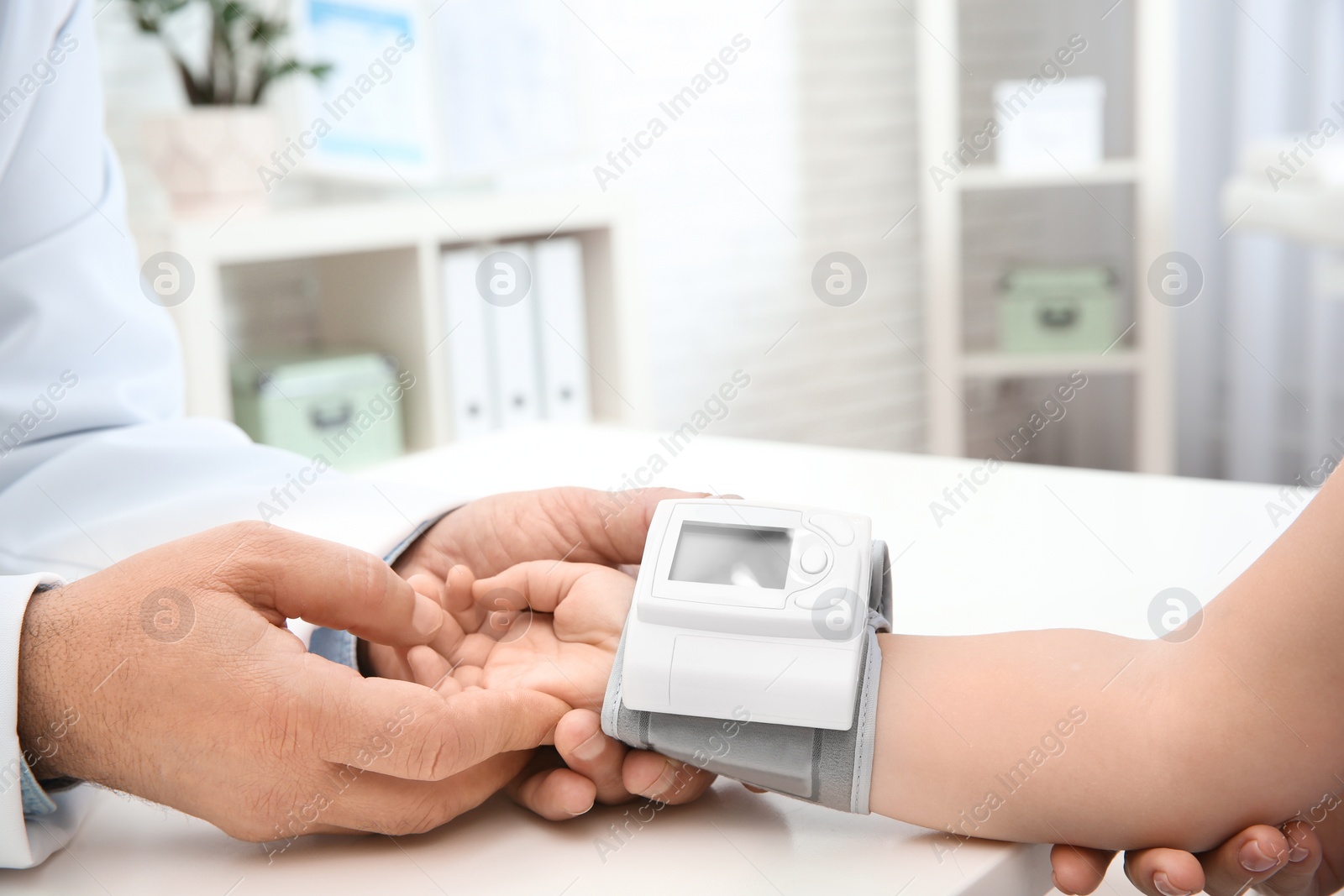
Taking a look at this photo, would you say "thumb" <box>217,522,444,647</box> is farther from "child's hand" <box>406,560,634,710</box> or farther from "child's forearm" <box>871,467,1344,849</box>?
"child's forearm" <box>871,467,1344,849</box>

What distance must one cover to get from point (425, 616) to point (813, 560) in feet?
0.64

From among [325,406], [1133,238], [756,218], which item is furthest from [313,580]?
[1133,238]

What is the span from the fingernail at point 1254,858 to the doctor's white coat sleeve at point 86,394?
47 centimetres

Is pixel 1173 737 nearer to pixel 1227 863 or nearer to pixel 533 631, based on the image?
pixel 1227 863

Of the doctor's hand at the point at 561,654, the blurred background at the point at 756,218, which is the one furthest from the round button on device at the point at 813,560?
the blurred background at the point at 756,218

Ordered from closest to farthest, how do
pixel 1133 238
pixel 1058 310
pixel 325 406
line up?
pixel 325 406 < pixel 1058 310 < pixel 1133 238

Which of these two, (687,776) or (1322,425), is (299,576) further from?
(1322,425)

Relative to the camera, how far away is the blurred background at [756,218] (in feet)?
6.40

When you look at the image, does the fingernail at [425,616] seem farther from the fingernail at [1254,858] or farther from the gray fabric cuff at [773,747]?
the fingernail at [1254,858]

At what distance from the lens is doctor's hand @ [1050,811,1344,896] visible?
0.48 m

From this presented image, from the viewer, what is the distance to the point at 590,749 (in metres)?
0.50

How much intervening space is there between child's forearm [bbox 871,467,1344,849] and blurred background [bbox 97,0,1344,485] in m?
1.15

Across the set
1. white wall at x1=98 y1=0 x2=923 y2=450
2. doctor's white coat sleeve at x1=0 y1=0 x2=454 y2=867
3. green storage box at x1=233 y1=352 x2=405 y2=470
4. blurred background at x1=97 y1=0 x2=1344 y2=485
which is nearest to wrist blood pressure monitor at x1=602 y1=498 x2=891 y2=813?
doctor's white coat sleeve at x1=0 y1=0 x2=454 y2=867

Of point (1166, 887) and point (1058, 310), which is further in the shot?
point (1058, 310)
